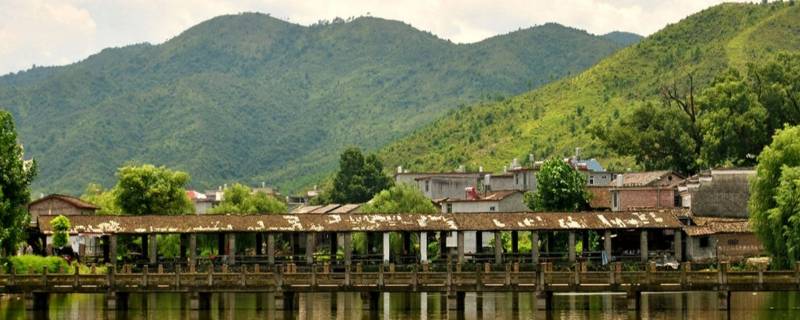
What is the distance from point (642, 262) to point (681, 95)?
282 ft

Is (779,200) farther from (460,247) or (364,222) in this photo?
(364,222)

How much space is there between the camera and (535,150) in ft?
557

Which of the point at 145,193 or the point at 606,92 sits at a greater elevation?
the point at 606,92

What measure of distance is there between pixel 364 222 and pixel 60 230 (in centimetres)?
1792

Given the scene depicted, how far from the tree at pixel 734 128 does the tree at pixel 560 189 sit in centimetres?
1593

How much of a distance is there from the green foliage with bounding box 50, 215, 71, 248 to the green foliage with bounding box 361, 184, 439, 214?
43.2 meters

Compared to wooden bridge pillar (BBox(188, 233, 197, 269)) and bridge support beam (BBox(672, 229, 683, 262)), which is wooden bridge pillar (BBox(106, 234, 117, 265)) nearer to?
wooden bridge pillar (BBox(188, 233, 197, 269))

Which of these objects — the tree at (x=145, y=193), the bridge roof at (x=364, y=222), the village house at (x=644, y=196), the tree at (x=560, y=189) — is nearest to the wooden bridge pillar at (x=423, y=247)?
the bridge roof at (x=364, y=222)

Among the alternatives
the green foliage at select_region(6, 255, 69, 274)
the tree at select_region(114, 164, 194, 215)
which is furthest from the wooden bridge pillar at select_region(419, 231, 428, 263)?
the tree at select_region(114, 164, 194, 215)

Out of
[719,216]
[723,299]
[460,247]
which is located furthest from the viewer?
[719,216]

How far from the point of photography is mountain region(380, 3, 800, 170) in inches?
6796

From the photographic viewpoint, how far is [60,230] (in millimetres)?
85625

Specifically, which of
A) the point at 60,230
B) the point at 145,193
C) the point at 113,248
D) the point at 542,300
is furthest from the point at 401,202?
the point at 542,300

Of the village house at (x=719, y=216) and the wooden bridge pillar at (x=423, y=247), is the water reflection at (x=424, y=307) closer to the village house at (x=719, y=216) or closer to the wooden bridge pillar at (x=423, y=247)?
the wooden bridge pillar at (x=423, y=247)
